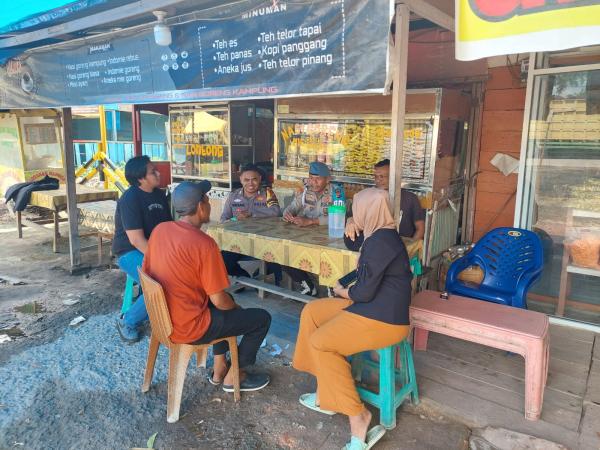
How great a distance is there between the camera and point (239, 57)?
114 inches

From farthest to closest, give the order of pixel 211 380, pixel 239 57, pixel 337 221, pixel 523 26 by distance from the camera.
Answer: pixel 337 221, pixel 211 380, pixel 239 57, pixel 523 26

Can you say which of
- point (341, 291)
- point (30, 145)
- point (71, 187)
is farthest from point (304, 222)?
point (30, 145)

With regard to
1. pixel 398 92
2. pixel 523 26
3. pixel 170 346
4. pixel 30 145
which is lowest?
pixel 170 346

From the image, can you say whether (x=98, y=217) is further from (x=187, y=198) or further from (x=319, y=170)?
(x=187, y=198)

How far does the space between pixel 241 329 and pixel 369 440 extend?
96 cm

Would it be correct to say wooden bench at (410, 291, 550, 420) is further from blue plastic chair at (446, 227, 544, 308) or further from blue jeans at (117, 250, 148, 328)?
blue jeans at (117, 250, 148, 328)

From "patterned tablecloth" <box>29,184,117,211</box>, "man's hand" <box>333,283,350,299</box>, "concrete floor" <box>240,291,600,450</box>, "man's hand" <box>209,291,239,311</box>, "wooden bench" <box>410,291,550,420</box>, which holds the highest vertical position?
"patterned tablecloth" <box>29,184,117,211</box>

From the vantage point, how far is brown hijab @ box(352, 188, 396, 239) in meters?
Answer: 2.37

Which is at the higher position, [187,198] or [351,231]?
[187,198]

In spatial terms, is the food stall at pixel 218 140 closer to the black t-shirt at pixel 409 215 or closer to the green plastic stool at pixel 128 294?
the green plastic stool at pixel 128 294

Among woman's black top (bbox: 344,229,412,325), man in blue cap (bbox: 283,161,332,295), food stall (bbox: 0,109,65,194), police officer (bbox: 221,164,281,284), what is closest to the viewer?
woman's black top (bbox: 344,229,412,325)

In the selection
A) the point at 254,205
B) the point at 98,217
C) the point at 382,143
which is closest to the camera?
the point at 254,205

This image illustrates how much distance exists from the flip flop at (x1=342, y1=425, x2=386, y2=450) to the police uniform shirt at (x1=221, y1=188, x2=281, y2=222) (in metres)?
2.26

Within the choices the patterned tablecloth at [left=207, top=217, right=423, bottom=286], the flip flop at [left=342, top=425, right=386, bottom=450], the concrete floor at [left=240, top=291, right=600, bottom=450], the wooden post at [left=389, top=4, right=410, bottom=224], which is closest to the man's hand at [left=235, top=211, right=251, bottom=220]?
the patterned tablecloth at [left=207, top=217, right=423, bottom=286]
